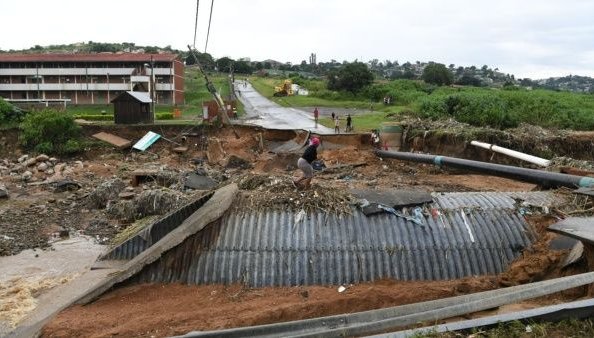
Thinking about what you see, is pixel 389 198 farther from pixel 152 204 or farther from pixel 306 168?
pixel 152 204

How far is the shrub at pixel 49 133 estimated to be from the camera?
28.1 meters

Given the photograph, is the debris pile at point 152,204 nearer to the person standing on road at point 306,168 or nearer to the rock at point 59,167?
the person standing on road at point 306,168

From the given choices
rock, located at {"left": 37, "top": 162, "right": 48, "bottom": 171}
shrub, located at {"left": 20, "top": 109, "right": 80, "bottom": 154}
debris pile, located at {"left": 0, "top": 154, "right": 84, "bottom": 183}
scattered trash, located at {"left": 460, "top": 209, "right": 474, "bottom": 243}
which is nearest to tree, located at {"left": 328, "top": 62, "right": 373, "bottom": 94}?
shrub, located at {"left": 20, "top": 109, "right": 80, "bottom": 154}

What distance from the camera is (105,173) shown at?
79.4ft

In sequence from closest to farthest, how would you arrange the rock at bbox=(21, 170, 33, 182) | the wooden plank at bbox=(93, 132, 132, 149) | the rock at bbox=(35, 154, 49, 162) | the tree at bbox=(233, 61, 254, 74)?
the rock at bbox=(21, 170, 33, 182)
the rock at bbox=(35, 154, 49, 162)
the wooden plank at bbox=(93, 132, 132, 149)
the tree at bbox=(233, 61, 254, 74)

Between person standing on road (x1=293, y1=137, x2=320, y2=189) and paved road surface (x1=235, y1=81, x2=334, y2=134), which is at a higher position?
person standing on road (x1=293, y1=137, x2=320, y2=189)

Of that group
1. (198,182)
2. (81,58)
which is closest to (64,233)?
(198,182)

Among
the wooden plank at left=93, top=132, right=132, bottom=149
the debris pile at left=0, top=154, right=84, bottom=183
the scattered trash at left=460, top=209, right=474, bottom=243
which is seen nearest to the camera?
the scattered trash at left=460, top=209, right=474, bottom=243

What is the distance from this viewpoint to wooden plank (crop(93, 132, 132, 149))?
1122 inches

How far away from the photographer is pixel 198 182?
742 inches

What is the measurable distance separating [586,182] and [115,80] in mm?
62803

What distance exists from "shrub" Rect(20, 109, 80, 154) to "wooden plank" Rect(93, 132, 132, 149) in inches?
50.1

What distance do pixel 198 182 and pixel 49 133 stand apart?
545 inches

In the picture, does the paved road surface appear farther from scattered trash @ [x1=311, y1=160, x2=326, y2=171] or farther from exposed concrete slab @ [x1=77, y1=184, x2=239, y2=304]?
exposed concrete slab @ [x1=77, y1=184, x2=239, y2=304]
